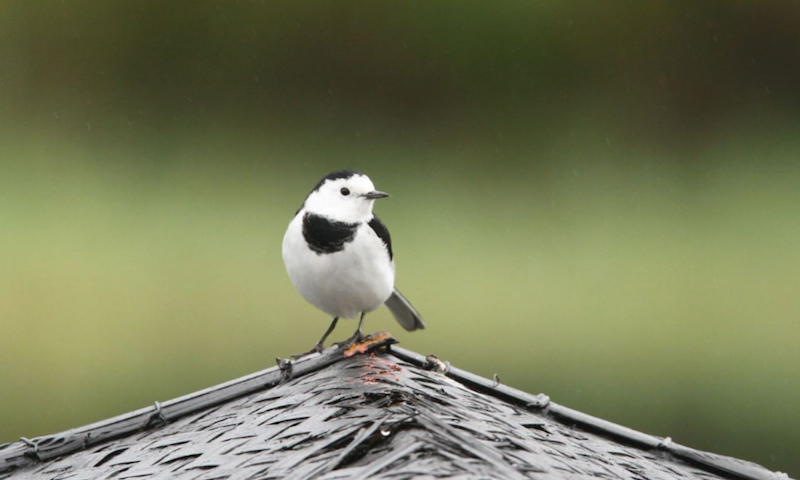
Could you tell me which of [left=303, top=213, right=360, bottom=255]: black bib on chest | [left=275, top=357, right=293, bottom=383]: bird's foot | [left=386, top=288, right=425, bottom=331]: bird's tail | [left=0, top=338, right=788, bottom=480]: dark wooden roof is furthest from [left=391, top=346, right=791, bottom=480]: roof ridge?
[left=386, top=288, right=425, bottom=331]: bird's tail

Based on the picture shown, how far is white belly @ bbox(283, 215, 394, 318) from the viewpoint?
212 cm

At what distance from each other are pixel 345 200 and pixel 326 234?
0.32 ft

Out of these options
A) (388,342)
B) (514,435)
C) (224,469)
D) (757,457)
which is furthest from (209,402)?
(757,457)

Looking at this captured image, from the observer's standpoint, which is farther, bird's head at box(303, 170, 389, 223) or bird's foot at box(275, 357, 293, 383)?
bird's head at box(303, 170, 389, 223)

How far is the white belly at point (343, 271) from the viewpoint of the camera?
6.97 feet

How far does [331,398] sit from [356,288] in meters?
0.64

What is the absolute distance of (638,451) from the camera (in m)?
1.79

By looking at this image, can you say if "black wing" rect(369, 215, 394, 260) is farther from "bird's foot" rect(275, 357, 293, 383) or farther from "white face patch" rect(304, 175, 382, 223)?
"bird's foot" rect(275, 357, 293, 383)

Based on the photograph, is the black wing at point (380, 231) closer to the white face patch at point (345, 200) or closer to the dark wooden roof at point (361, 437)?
the white face patch at point (345, 200)

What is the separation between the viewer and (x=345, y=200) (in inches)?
86.5

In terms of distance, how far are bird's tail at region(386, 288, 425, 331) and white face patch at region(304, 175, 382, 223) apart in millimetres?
413

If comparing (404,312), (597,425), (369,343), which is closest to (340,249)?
(369,343)

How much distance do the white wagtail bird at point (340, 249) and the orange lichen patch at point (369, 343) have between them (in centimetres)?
26

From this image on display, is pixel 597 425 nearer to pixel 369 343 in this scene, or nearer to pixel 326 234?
pixel 369 343
